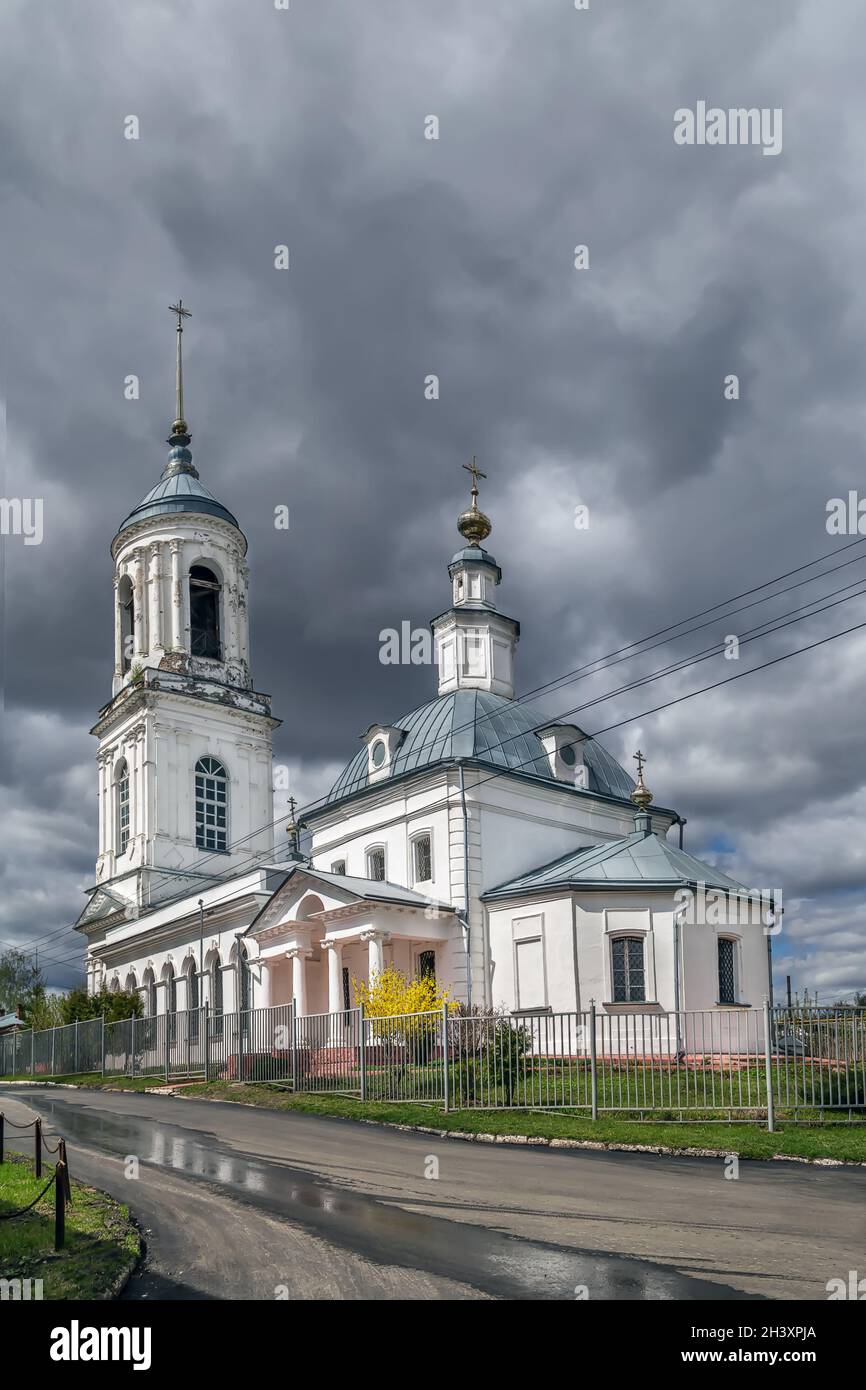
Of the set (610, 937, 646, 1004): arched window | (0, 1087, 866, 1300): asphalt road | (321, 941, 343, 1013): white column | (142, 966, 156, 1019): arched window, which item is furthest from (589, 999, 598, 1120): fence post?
(142, 966, 156, 1019): arched window

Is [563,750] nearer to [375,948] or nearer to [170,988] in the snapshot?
[375,948]

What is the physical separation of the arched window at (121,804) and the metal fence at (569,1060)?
28492mm

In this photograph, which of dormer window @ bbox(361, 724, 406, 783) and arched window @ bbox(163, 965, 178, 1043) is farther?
arched window @ bbox(163, 965, 178, 1043)

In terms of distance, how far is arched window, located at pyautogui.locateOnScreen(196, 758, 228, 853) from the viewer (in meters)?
56.0

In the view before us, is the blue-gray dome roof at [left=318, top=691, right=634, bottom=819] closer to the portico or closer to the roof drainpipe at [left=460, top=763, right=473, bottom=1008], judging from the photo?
the roof drainpipe at [left=460, top=763, right=473, bottom=1008]

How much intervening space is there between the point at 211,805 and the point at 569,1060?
38042 millimetres

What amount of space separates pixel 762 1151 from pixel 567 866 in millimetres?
19250

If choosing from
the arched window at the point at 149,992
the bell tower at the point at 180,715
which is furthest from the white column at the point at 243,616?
the arched window at the point at 149,992

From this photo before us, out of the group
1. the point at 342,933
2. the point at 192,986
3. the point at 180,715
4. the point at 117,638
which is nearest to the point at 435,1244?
the point at 342,933

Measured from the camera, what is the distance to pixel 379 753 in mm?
39969

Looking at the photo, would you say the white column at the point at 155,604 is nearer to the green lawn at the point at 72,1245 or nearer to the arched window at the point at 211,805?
the arched window at the point at 211,805

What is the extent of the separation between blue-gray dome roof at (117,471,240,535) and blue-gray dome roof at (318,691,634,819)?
21597mm

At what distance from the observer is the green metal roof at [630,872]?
3212cm
